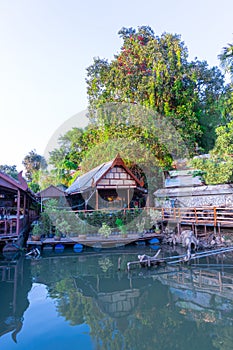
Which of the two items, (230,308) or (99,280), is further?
(99,280)

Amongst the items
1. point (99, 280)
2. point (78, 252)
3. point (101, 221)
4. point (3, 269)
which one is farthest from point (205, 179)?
point (3, 269)

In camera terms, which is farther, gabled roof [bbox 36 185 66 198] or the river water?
gabled roof [bbox 36 185 66 198]

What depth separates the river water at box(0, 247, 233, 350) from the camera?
17.6ft

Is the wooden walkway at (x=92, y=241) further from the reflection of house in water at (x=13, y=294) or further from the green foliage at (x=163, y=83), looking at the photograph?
the green foliage at (x=163, y=83)

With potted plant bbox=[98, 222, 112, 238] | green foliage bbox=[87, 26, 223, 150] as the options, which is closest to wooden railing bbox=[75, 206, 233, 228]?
potted plant bbox=[98, 222, 112, 238]

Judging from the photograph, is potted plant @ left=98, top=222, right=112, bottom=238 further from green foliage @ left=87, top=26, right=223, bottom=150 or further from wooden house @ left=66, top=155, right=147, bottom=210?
green foliage @ left=87, top=26, right=223, bottom=150

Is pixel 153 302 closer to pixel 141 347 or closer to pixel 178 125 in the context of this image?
pixel 141 347

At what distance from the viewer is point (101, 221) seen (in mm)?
14398

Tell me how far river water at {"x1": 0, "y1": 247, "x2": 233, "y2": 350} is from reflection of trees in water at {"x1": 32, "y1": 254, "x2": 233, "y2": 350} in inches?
0.8

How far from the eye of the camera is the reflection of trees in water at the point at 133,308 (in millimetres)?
5383

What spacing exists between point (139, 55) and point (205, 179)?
13.0 metres

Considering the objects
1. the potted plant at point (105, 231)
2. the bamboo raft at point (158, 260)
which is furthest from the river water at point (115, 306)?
the potted plant at point (105, 231)

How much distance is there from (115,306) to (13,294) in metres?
3.22

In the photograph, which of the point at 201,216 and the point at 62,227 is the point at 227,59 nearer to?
the point at 201,216
